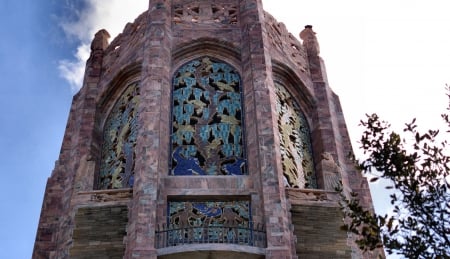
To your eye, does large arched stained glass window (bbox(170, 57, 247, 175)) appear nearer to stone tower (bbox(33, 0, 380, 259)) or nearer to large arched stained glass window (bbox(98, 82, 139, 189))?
stone tower (bbox(33, 0, 380, 259))

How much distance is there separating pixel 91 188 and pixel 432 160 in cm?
854

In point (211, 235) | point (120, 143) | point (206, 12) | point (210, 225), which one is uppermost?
→ point (206, 12)

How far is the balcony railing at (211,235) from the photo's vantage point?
12.6m

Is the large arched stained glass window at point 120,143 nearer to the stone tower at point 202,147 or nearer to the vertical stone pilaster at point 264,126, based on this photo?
the stone tower at point 202,147

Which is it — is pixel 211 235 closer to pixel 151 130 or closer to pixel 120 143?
pixel 151 130

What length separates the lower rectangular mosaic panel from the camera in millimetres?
12648

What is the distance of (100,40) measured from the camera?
18.9 meters

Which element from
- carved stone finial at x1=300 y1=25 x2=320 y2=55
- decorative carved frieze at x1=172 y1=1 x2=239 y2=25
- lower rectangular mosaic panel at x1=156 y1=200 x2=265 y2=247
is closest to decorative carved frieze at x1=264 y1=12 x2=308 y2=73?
carved stone finial at x1=300 y1=25 x2=320 y2=55

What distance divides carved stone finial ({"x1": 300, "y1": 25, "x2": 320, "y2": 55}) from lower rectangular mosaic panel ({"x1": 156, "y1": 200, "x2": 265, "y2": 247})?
6.77m

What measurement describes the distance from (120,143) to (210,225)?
3.95 meters

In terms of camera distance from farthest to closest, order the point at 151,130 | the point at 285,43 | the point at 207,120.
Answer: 1. the point at 285,43
2. the point at 207,120
3. the point at 151,130

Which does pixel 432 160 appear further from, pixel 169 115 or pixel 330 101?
pixel 330 101

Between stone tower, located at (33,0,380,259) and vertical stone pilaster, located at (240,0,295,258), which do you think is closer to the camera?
vertical stone pilaster, located at (240,0,295,258)

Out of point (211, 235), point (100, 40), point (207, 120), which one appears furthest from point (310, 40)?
point (211, 235)
